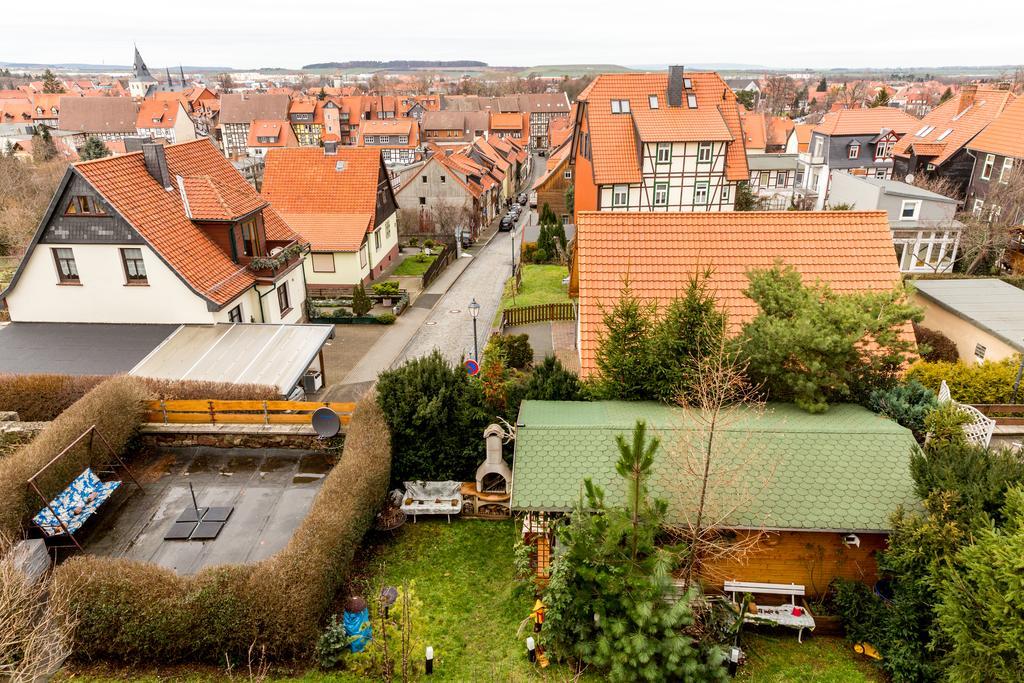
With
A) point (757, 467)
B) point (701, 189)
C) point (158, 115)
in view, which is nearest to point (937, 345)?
point (757, 467)

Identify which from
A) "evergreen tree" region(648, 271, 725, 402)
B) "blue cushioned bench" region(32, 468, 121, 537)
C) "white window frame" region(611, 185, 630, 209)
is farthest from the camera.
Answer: "white window frame" region(611, 185, 630, 209)

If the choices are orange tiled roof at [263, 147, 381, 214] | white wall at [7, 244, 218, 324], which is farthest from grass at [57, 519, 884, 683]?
orange tiled roof at [263, 147, 381, 214]

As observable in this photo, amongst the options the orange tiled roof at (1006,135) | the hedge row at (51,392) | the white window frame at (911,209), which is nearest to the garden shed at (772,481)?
the hedge row at (51,392)

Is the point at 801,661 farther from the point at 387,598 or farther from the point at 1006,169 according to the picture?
the point at 1006,169

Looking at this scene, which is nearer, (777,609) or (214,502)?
(777,609)

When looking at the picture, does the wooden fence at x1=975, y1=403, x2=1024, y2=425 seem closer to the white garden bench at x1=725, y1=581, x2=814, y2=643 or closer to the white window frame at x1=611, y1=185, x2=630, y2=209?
the white garden bench at x1=725, y1=581, x2=814, y2=643
